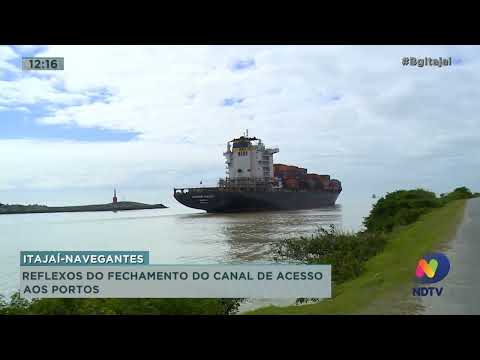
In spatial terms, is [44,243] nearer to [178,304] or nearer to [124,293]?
[124,293]

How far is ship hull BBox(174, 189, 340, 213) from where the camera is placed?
58.0ft

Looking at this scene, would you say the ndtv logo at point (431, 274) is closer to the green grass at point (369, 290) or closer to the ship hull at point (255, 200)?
the green grass at point (369, 290)

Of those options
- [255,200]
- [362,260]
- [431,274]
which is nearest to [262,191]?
[255,200]

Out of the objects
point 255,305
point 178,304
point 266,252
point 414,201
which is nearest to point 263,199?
point 414,201

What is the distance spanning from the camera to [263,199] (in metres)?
17.7

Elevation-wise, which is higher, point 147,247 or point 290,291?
point 147,247

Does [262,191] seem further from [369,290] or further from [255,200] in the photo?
[369,290]
